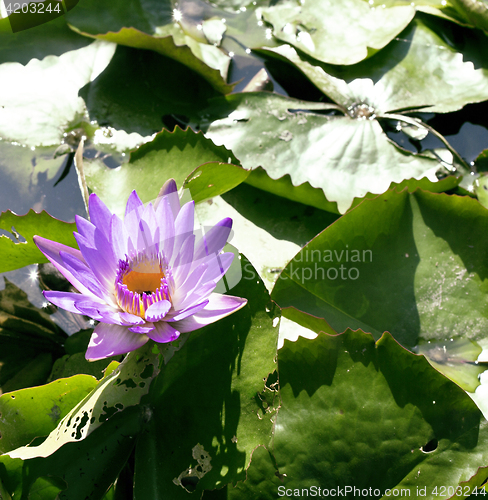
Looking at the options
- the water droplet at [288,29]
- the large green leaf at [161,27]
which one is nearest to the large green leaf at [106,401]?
the large green leaf at [161,27]

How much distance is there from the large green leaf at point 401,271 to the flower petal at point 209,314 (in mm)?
357

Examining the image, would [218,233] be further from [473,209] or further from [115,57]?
[115,57]

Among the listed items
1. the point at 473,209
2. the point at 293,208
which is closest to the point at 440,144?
the point at 473,209

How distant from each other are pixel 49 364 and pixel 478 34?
2588 millimetres

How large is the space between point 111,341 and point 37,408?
35 cm

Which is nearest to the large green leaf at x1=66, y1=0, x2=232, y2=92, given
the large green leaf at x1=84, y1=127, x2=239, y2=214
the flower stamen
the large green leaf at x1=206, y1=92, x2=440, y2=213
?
the large green leaf at x1=206, y1=92, x2=440, y2=213

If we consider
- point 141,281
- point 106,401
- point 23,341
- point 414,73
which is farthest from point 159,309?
point 414,73

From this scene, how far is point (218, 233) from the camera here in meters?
1.11

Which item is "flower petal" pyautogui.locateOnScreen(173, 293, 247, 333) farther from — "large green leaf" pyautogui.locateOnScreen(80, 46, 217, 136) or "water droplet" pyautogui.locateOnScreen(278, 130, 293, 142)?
"large green leaf" pyautogui.locateOnScreen(80, 46, 217, 136)

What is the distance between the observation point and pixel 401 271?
1398 mm

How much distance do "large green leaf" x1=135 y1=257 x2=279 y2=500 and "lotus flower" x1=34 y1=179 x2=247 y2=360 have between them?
0.44ft

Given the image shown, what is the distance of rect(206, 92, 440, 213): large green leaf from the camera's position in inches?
67.6
